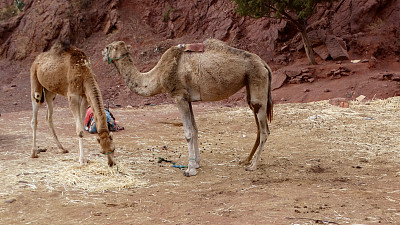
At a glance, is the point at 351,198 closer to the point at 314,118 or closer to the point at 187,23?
the point at 314,118

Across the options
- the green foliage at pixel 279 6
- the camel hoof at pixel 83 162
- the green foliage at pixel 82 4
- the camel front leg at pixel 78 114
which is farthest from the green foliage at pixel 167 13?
the camel hoof at pixel 83 162

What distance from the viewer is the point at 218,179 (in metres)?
5.59

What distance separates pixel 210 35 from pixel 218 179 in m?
19.7

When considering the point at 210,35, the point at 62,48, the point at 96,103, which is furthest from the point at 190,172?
the point at 210,35

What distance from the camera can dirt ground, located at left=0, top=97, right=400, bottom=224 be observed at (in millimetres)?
4055

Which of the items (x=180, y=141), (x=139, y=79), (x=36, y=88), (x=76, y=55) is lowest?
(x=180, y=141)

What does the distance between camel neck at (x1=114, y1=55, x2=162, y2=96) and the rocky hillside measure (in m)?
10.7

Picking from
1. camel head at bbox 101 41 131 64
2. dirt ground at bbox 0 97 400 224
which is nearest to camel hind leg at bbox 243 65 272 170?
dirt ground at bbox 0 97 400 224

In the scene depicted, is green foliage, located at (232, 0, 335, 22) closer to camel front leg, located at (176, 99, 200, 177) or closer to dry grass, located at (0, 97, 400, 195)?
dry grass, located at (0, 97, 400, 195)

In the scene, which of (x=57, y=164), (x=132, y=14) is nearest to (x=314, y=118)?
(x=57, y=164)

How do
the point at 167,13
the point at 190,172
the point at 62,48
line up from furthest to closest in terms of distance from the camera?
the point at 167,13, the point at 62,48, the point at 190,172

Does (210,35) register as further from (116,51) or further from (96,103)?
(96,103)

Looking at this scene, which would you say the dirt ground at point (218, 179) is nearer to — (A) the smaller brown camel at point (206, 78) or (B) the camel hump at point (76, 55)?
(A) the smaller brown camel at point (206, 78)

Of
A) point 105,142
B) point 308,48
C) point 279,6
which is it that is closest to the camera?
point 105,142
